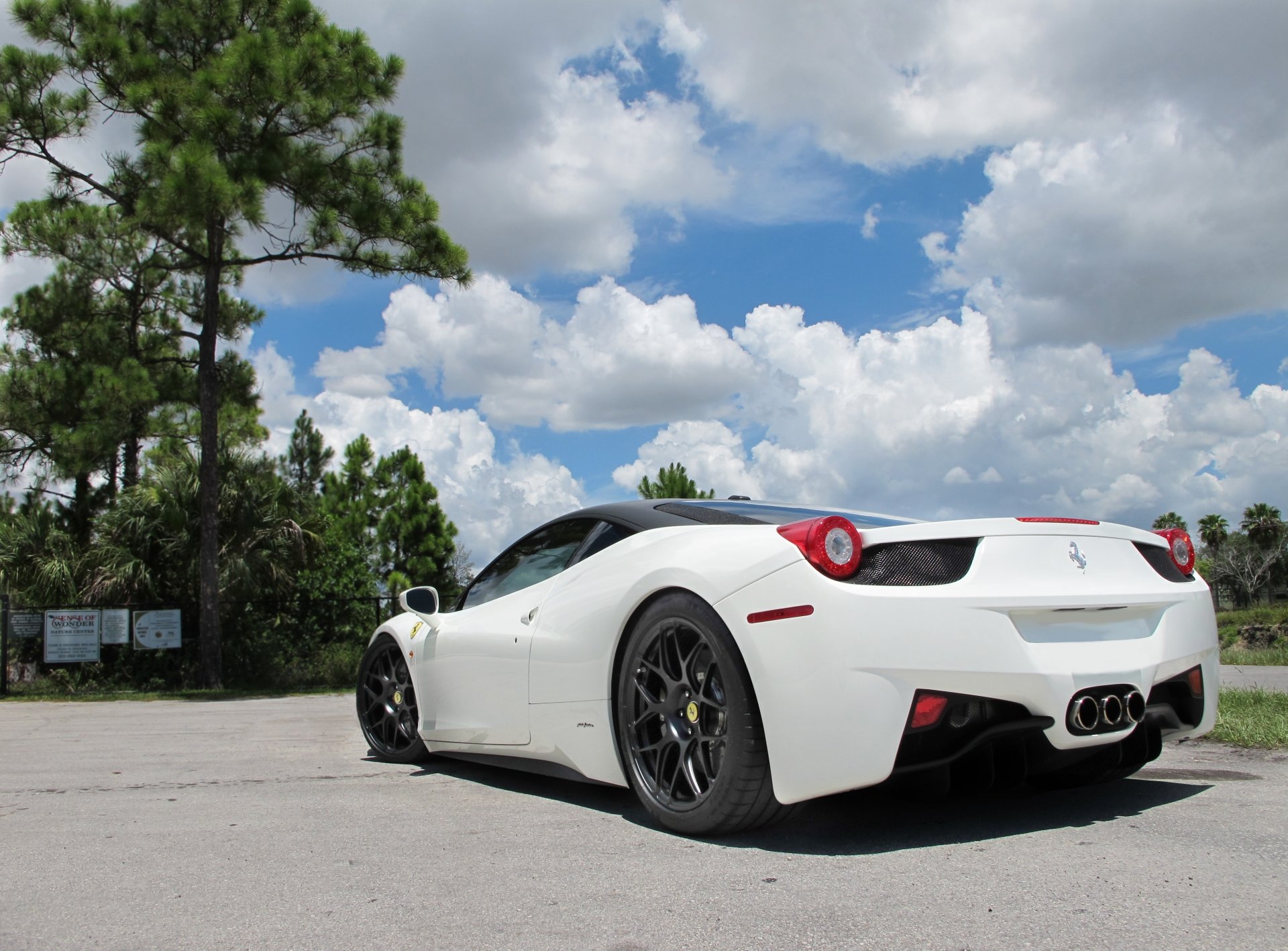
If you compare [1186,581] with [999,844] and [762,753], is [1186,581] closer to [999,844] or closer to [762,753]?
[999,844]

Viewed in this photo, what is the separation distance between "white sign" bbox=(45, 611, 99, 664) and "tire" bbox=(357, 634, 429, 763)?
10.9 m

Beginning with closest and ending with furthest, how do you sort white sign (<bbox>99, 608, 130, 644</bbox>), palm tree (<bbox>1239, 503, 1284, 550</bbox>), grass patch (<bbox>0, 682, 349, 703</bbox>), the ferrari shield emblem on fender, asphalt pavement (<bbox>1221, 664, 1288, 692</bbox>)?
the ferrari shield emblem on fender
asphalt pavement (<bbox>1221, 664, 1288, 692</bbox>)
grass patch (<bbox>0, 682, 349, 703</bbox>)
white sign (<bbox>99, 608, 130, 644</bbox>)
palm tree (<bbox>1239, 503, 1284, 550</bbox>)

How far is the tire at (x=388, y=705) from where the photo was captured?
16.7 feet

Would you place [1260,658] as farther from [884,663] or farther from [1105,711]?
[884,663]

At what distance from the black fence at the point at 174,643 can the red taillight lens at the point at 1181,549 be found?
13644 millimetres

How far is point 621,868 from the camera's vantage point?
288 cm

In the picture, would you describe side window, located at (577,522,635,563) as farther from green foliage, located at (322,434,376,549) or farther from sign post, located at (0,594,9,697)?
green foliage, located at (322,434,376,549)

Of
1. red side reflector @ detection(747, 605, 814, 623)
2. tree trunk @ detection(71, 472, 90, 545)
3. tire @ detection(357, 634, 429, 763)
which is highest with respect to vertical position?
tree trunk @ detection(71, 472, 90, 545)

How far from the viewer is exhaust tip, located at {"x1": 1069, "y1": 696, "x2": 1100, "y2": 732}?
114 inches

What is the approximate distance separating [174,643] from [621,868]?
45.5 feet

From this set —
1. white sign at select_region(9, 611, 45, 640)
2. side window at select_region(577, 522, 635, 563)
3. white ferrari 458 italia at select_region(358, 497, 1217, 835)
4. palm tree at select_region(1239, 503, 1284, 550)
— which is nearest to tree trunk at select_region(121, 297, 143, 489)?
white sign at select_region(9, 611, 45, 640)

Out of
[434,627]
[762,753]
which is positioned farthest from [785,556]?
[434,627]

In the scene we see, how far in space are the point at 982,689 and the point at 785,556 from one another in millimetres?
661

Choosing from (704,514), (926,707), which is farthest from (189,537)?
(926,707)
